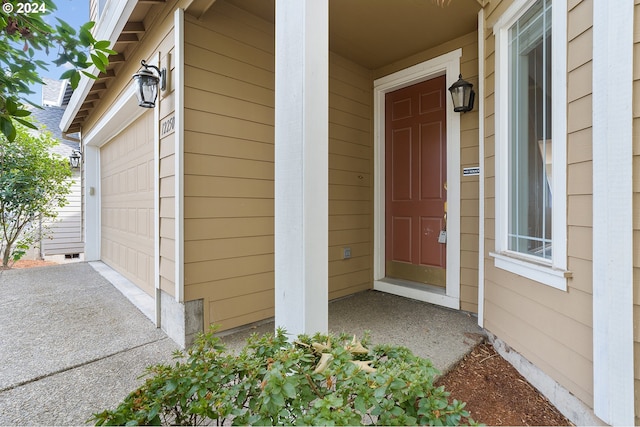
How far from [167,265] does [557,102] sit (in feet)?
9.44

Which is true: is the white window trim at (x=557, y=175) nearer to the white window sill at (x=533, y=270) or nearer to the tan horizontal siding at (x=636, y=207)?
the white window sill at (x=533, y=270)

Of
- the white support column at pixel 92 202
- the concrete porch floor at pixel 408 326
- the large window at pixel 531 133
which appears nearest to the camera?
→ the large window at pixel 531 133

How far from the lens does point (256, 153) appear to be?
2707 mm

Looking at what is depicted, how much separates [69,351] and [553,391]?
3132 mm

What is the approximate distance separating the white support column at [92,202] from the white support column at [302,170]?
5.91 meters

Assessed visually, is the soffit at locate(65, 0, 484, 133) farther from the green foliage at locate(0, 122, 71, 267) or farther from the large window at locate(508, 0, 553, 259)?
the green foliage at locate(0, 122, 71, 267)

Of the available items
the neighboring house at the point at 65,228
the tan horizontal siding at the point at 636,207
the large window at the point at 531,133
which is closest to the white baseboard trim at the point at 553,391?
the tan horizontal siding at the point at 636,207

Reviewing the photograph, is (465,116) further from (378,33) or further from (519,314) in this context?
(519,314)

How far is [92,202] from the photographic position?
228 inches

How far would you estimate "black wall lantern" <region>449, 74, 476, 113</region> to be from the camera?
9.05 feet

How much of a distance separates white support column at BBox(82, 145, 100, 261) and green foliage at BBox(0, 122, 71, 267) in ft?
3.26

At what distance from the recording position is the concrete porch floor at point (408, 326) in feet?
7.27

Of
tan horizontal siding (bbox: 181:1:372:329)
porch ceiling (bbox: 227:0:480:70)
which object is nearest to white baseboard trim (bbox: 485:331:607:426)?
tan horizontal siding (bbox: 181:1:372:329)

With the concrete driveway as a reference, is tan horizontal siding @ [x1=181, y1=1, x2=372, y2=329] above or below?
above
